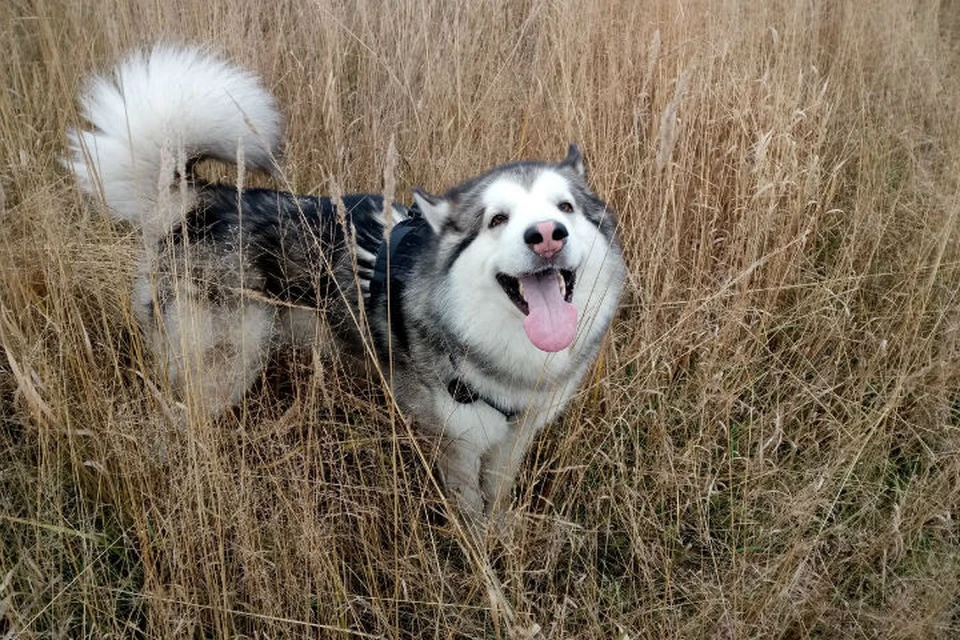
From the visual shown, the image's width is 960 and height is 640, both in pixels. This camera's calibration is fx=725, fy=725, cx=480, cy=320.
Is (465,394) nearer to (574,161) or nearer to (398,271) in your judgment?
(398,271)

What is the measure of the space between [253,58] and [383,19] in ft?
2.12

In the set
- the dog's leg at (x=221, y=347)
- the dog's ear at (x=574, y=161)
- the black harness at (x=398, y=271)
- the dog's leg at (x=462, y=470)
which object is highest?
the dog's ear at (x=574, y=161)

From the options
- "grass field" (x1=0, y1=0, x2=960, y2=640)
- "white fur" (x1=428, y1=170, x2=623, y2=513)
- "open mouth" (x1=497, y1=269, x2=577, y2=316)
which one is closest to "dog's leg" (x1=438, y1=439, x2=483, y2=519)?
"white fur" (x1=428, y1=170, x2=623, y2=513)

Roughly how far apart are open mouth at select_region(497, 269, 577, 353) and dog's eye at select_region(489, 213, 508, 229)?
170 mm

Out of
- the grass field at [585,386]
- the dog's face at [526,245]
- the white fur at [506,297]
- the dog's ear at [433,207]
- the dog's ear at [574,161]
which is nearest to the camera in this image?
the grass field at [585,386]

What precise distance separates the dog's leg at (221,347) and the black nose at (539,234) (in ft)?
2.64

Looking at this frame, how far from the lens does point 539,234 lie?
72.8 inches

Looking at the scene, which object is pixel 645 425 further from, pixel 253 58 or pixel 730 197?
pixel 253 58

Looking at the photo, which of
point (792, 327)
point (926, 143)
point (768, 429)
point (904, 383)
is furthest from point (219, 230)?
point (926, 143)

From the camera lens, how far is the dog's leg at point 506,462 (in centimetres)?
219

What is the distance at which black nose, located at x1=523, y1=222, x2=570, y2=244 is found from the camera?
1.85m

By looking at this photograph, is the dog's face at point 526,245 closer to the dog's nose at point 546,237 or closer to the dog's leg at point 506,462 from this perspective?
the dog's nose at point 546,237

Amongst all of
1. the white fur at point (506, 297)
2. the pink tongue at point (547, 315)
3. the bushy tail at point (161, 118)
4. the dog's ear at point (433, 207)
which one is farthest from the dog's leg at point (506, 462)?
the bushy tail at point (161, 118)

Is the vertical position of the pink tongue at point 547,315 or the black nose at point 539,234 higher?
the black nose at point 539,234
